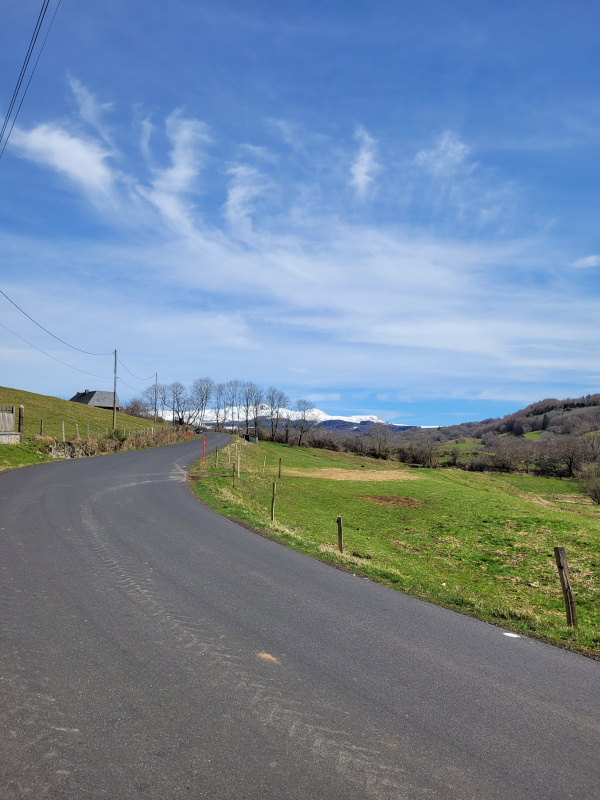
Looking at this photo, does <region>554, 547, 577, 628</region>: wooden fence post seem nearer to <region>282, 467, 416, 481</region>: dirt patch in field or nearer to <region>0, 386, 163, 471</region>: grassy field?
<region>0, 386, 163, 471</region>: grassy field

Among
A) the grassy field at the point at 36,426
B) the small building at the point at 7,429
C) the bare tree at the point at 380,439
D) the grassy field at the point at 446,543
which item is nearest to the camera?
the grassy field at the point at 446,543

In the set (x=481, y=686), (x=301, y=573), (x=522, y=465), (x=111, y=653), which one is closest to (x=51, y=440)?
(x=301, y=573)

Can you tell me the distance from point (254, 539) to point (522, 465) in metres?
97.9

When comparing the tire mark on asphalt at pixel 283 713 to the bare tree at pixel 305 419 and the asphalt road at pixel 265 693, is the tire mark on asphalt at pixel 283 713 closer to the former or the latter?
the asphalt road at pixel 265 693

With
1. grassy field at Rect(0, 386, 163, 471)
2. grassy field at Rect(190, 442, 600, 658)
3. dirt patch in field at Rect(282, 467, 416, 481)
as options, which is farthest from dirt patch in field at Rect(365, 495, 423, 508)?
grassy field at Rect(0, 386, 163, 471)

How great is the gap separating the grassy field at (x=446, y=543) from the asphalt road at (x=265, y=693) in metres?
1.67

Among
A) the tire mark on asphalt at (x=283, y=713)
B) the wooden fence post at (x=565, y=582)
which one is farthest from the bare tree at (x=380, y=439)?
the tire mark on asphalt at (x=283, y=713)

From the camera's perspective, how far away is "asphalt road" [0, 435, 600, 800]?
3498 mm

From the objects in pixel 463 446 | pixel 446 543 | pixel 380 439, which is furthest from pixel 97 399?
pixel 446 543

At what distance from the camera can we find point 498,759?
3.85 meters

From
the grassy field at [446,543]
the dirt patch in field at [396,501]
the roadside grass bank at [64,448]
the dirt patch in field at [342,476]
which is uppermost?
the roadside grass bank at [64,448]

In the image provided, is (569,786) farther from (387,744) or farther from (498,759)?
(387,744)

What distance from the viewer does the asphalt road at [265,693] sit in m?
3.50

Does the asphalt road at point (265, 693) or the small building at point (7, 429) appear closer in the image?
the asphalt road at point (265, 693)
